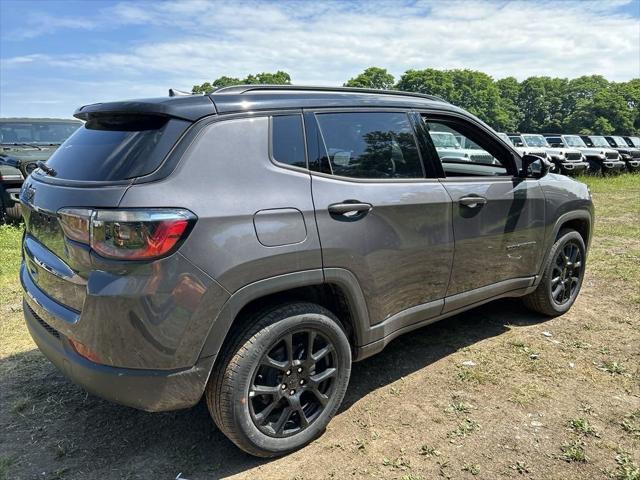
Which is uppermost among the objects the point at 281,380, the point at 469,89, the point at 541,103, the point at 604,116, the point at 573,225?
the point at 469,89

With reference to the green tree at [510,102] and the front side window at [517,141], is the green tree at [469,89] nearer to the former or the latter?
the green tree at [510,102]

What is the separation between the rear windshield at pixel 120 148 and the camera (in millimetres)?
2277

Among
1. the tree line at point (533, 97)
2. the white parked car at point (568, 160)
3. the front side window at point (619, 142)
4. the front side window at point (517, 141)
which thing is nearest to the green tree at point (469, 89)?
the tree line at point (533, 97)

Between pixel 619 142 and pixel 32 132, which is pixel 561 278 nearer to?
pixel 32 132

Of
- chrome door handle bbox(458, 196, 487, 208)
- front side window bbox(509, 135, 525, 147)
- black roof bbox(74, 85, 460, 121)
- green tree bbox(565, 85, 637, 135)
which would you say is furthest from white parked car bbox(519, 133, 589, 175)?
green tree bbox(565, 85, 637, 135)

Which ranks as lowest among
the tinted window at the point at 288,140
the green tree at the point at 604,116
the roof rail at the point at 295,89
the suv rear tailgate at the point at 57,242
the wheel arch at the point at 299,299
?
the wheel arch at the point at 299,299

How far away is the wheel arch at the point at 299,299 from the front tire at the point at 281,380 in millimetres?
87

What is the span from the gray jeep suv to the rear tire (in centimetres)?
124

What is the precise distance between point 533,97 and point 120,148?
99347 millimetres

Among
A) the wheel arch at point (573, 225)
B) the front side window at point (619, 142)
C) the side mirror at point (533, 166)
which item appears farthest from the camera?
the front side window at point (619, 142)

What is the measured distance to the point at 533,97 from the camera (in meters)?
90.2

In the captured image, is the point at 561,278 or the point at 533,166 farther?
the point at 561,278

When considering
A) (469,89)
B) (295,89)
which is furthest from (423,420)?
(469,89)

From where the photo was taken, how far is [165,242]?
2.13 m
